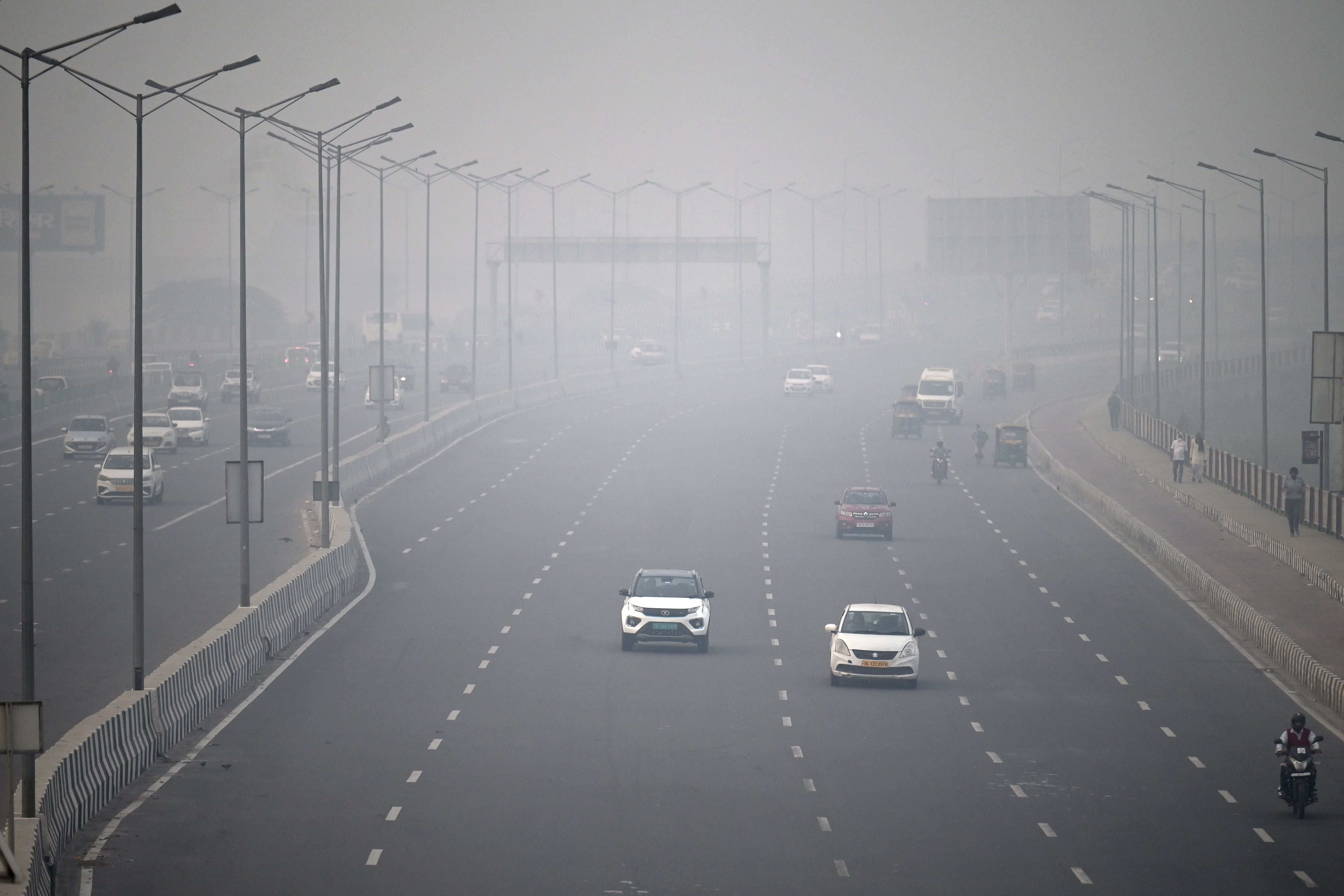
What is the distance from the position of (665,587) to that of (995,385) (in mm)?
69581

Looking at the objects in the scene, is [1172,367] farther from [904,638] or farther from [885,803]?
[885,803]

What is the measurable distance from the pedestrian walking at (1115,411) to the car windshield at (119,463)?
43368mm

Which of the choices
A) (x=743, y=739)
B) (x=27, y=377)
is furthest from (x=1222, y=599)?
(x=27, y=377)

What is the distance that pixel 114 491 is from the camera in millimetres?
55594

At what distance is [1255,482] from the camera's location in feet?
192

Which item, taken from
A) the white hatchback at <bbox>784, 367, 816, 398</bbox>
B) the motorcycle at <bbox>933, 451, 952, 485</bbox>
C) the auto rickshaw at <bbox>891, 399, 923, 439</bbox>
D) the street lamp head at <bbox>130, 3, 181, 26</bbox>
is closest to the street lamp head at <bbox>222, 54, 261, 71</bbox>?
the street lamp head at <bbox>130, 3, 181, 26</bbox>

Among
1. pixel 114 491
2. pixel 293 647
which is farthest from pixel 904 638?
pixel 114 491

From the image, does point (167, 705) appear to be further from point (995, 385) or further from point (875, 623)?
point (995, 385)

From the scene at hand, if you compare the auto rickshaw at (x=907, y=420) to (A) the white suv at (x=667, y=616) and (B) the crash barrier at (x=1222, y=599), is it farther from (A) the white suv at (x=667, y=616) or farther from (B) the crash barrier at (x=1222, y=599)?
(A) the white suv at (x=667, y=616)

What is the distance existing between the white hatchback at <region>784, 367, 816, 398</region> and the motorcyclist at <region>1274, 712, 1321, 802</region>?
75.8 metres

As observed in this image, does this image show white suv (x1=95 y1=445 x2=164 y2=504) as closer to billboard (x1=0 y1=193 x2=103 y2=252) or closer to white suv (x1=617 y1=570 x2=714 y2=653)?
white suv (x1=617 y1=570 x2=714 y2=653)

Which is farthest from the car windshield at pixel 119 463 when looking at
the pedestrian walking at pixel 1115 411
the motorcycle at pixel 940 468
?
the pedestrian walking at pixel 1115 411

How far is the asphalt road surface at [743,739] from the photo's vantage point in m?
20.7

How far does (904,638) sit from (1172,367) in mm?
91703
